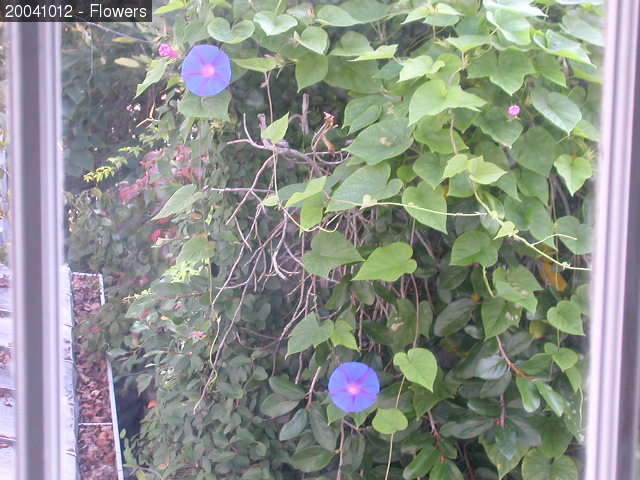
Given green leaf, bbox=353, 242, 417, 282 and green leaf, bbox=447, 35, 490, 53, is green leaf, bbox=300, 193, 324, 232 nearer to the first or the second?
green leaf, bbox=353, 242, 417, 282

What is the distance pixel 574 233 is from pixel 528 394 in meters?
0.21

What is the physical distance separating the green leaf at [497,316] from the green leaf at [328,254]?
0.17 m

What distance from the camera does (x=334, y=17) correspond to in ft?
2.77

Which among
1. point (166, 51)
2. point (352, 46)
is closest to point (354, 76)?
point (352, 46)

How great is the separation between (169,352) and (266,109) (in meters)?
0.35

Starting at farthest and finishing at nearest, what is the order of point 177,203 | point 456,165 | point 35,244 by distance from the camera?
point 177,203 → point 456,165 → point 35,244

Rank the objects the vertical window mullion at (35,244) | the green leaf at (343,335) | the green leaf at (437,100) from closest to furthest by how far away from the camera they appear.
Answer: the vertical window mullion at (35,244) → the green leaf at (437,100) → the green leaf at (343,335)

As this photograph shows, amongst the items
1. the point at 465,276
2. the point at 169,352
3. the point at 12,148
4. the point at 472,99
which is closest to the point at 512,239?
the point at 465,276

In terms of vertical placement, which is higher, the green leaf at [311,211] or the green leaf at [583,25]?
the green leaf at [583,25]

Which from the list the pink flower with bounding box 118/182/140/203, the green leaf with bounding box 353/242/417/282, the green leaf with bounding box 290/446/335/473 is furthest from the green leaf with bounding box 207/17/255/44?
the green leaf with bounding box 290/446/335/473

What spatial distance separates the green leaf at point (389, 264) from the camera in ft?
2.75

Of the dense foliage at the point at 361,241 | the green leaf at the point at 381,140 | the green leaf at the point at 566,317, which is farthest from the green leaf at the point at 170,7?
the green leaf at the point at 566,317

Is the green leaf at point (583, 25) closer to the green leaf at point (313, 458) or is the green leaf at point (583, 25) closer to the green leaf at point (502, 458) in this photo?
the green leaf at point (502, 458)

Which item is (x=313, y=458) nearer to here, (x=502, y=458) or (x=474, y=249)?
(x=502, y=458)
